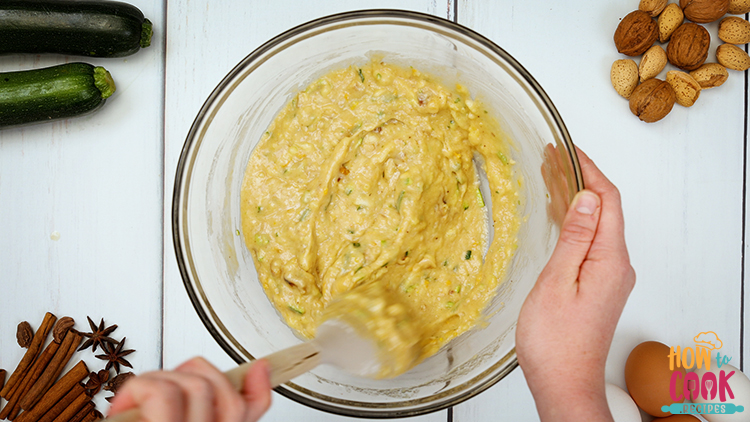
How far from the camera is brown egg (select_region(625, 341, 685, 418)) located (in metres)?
1.40

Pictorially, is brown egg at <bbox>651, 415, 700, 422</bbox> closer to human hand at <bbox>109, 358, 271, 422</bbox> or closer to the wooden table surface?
the wooden table surface

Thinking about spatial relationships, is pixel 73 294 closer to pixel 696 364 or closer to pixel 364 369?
pixel 364 369

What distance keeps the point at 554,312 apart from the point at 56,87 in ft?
5.02

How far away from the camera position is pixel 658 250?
1508 millimetres

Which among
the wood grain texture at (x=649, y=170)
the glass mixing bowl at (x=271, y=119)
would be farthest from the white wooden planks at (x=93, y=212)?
the wood grain texture at (x=649, y=170)

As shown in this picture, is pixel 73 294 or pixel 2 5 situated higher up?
pixel 2 5

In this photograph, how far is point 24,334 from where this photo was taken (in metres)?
1.50

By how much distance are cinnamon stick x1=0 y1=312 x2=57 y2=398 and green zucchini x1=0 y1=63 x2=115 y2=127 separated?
62 centimetres

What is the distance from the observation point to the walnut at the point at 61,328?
149cm

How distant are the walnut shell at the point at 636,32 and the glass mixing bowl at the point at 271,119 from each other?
0.48 meters

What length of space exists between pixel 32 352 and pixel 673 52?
Result: 2198 millimetres

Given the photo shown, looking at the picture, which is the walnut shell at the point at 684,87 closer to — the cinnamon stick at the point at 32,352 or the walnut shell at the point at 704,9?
the walnut shell at the point at 704,9

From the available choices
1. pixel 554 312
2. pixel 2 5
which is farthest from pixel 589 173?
pixel 2 5

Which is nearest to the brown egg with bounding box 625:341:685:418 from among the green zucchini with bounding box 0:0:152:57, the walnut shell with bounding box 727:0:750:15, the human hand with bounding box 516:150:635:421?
the human hand with bounding box 516:150:635:421
